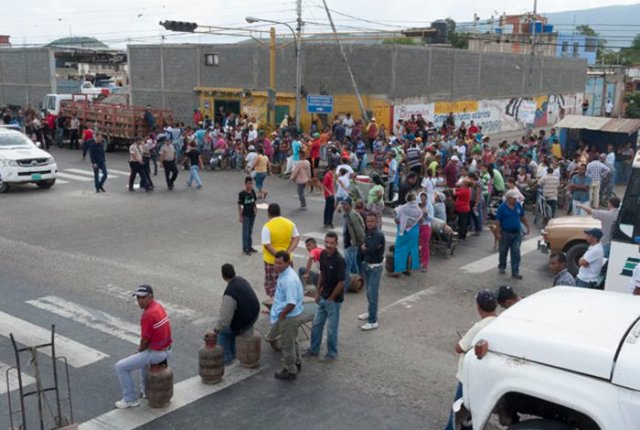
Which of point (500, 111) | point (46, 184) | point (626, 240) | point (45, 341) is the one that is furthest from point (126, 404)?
point (500, 111)

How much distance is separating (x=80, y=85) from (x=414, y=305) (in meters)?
51.1

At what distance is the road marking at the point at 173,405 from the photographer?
6992 millimetres

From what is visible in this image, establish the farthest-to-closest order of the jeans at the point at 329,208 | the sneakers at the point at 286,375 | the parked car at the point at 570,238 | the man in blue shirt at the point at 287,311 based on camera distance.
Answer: the jeans at the point at 329,208 → the parked car at the point at 570,238 → the sneakers at the point at 286,375 → the man in blue shirt at the point at 287,311

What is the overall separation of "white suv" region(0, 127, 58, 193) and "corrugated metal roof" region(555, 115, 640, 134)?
58.1 ft

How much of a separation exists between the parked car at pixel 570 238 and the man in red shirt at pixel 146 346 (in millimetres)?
8308

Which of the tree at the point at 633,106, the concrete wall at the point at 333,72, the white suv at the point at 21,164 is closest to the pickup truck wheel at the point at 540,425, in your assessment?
the white suv at the point at 21,164

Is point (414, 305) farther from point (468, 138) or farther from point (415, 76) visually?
point (415, 76)

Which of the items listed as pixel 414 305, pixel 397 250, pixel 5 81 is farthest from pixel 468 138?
Answer: pixel 5 81

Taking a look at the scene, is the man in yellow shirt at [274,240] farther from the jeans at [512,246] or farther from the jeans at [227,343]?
the jeans at [512,246]

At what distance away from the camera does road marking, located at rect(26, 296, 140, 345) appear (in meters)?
9.45

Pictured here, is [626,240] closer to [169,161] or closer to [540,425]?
[540,425]

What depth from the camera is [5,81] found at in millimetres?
48000

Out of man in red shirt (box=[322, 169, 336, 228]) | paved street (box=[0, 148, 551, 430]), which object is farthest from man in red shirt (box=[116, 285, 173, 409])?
man in red shirt (box=[322, 169, 336, 228])

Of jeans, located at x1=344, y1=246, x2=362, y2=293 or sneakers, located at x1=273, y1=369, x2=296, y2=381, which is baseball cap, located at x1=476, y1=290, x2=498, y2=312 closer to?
sneakers, located at x1=273, y1=369, x2=296, y2=381
